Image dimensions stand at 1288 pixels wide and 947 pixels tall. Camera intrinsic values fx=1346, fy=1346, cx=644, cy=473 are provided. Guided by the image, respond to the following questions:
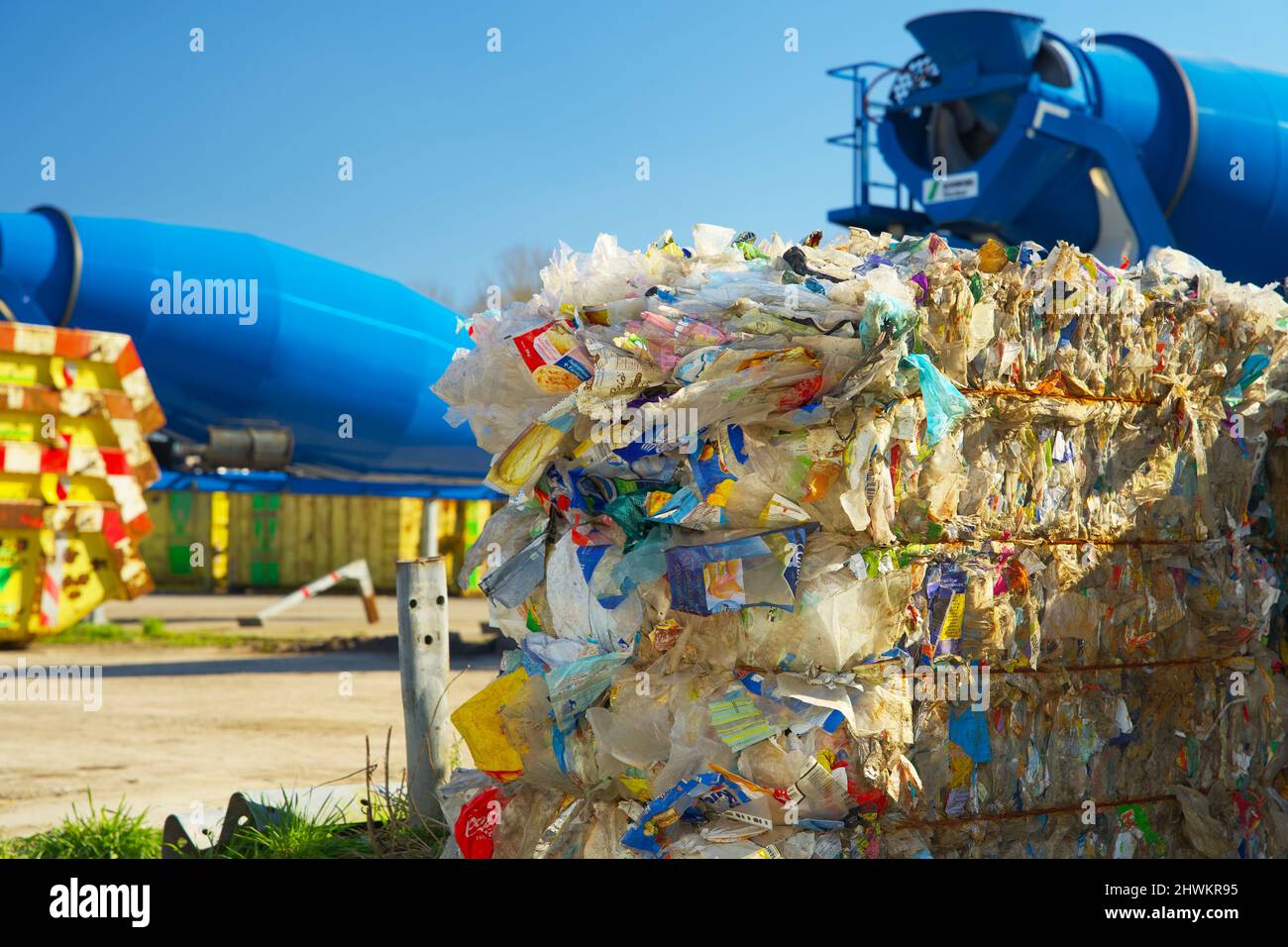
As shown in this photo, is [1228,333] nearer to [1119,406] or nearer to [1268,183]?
[1119,406]

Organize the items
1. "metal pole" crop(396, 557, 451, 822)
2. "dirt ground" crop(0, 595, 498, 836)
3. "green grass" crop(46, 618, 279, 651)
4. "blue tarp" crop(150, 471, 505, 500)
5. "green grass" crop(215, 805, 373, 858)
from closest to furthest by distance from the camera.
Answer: "green grass" crop(215, 805, 373, 858)
"metal pole" crop(396, 557, 451, 822)
"dirt ground" crop(0, 595, 498, 836)
"green grass" crop(46, 618, 279, 651)
"blue tarp" crop(150, 471, 505, 500)

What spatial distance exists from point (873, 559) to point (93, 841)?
3.40m

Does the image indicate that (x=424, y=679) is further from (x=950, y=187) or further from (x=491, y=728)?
(x=950, y=187)

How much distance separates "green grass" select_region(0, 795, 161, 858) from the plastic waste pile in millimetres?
1607

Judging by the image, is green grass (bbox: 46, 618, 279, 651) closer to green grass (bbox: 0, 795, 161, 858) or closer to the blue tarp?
the blue tarp

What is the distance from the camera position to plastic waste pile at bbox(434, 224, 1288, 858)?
3.60m

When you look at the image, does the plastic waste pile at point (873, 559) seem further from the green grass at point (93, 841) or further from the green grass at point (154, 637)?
the green grass at point (154, 637)

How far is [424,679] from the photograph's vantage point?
17.0 feet

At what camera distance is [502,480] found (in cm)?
411

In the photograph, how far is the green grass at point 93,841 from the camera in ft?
16.9

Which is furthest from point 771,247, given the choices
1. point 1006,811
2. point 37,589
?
point 37,589

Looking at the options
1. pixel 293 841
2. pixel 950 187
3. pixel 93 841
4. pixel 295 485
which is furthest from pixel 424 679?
pixel 295 485

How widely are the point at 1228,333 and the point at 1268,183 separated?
8.14 meters

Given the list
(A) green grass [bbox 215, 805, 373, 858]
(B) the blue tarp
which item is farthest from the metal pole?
(B) the blue tarp
